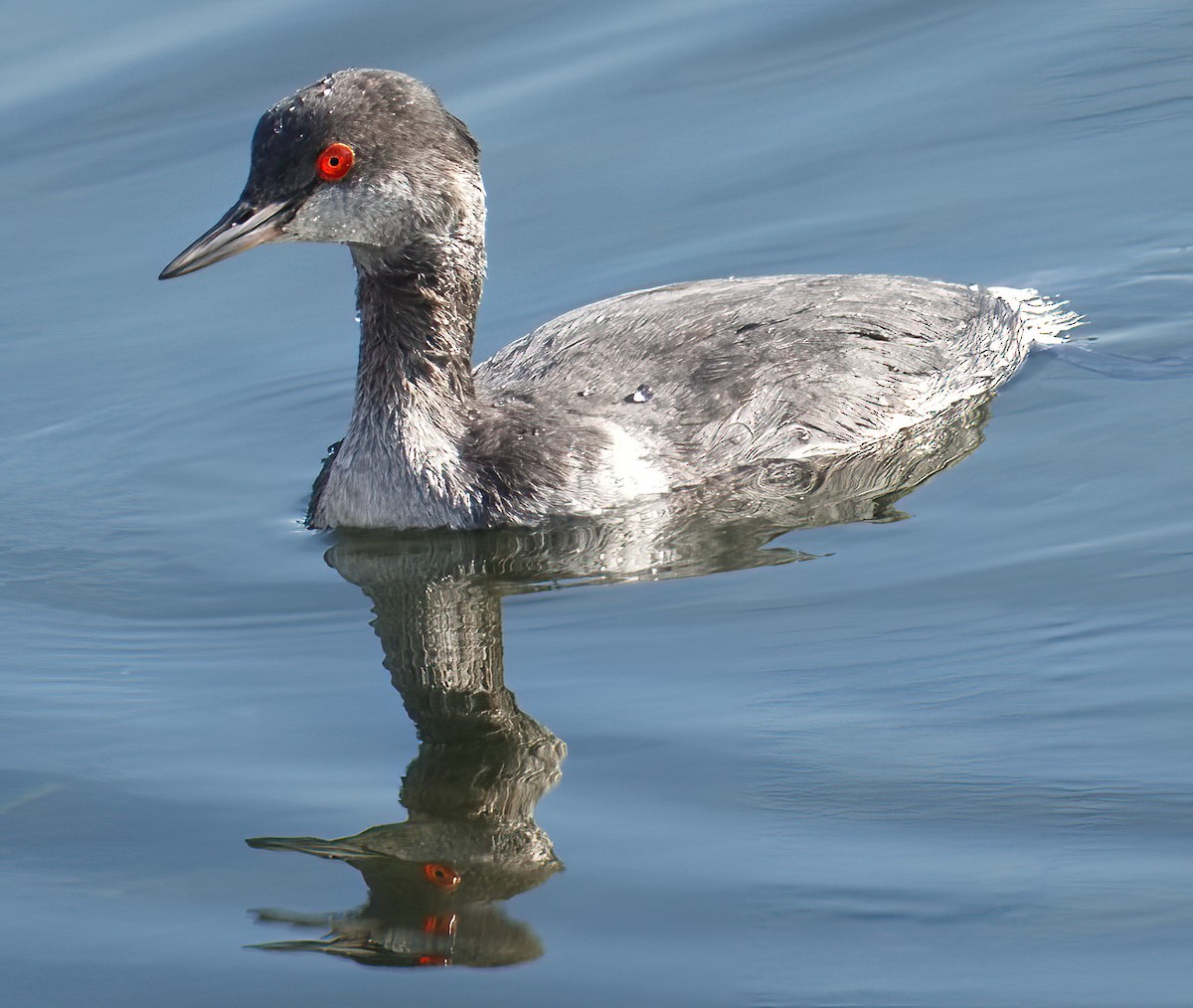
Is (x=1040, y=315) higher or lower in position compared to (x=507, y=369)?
higher

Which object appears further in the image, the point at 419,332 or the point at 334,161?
the point at 419,332

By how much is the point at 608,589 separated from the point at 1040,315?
11.1 ft

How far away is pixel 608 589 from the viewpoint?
7633 mm

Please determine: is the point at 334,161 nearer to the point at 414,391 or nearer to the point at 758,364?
the point at 414,391

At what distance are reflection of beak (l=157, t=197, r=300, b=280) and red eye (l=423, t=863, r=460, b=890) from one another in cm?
296

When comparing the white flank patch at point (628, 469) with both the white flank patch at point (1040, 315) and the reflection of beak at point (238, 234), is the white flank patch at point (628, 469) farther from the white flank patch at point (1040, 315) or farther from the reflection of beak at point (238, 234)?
the white flank patch at point (1040, 315)

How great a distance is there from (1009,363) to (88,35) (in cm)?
671

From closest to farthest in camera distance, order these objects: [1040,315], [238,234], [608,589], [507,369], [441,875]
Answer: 1. [441,875]
2. [608,589]
3. [238,234]
4. [507,369]
5. [1040,315]

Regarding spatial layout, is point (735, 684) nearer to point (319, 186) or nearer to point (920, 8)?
point (319, 186)

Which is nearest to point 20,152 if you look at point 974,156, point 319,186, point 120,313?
point 120,313

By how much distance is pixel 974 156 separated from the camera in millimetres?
11516

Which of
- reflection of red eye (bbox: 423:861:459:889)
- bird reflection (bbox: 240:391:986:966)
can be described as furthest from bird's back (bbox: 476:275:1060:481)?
reflection of red eye (bbox: 423:861:459:889)

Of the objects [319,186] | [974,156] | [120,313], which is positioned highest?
[974,156]

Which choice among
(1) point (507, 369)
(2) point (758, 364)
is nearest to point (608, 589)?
(2) point (758, 364)
